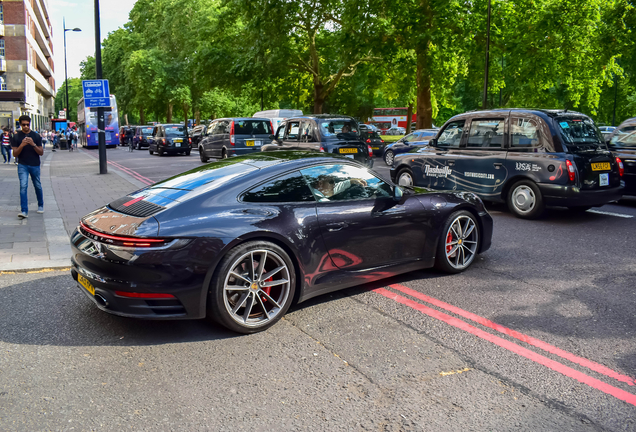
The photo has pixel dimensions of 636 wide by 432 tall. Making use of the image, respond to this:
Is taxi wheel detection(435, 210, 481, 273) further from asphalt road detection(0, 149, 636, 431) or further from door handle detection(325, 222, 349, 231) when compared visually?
door handle detection(325, 222, 349, 231)

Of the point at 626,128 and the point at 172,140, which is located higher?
the point at 626,128

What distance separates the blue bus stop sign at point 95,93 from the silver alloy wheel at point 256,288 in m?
14.9

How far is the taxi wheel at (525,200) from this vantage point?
29.5 ft

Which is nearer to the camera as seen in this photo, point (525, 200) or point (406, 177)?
point (525, 200)

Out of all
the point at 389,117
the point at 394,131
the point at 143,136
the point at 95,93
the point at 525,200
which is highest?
the point at 389,117

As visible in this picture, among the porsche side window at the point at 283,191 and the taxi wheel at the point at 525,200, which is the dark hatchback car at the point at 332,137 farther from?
A: the porsche side window at the point at 283,191

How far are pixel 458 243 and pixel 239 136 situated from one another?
54.3 feet

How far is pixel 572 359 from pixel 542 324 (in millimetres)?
654

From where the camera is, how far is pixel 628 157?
1023cm

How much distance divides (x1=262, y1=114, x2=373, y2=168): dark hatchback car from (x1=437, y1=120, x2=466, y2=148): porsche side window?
3.84 metres

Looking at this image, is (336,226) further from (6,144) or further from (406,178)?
(6,144)

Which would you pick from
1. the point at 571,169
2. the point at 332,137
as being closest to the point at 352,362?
the point at 571,169

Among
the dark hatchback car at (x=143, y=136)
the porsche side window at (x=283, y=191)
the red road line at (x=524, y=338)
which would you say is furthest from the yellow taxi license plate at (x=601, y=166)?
the dark hatchback car at (x=143, y=136)

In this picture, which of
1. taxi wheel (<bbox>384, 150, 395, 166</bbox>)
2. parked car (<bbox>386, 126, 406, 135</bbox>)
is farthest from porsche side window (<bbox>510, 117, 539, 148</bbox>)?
parked car (<bbox>386, 126, 406, 135</bbox>)
